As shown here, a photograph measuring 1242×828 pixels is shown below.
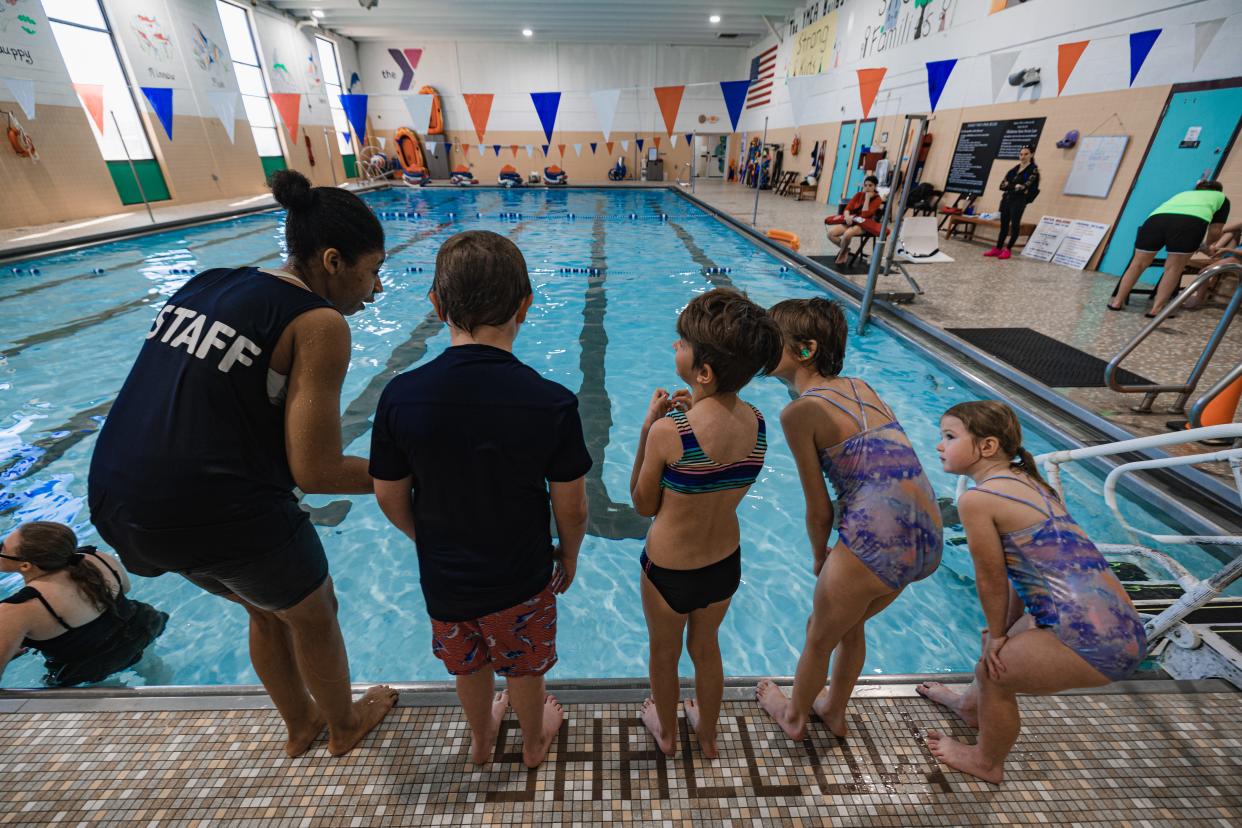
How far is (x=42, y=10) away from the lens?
34.8ft

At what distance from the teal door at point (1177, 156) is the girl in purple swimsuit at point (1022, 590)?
8.06 metres

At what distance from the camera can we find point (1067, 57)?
7.71 meters

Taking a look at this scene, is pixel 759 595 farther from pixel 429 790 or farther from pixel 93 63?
pixel 93 63

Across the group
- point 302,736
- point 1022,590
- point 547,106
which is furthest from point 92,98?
point 1022,590

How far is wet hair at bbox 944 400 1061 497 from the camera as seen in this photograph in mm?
1406

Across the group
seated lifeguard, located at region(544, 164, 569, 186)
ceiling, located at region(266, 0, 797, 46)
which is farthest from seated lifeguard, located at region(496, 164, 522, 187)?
ceiling, located at region(266, 0, 797, 46)

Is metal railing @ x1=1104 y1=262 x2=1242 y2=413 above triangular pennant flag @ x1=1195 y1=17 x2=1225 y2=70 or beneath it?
beneath

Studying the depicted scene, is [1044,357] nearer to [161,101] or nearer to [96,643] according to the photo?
[96,643]

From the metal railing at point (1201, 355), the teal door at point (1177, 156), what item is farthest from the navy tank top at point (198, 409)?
the teal door at point (1177, 156)

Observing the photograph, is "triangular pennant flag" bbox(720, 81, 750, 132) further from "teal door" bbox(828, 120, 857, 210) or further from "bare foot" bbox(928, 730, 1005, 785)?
"bare foot" bbox(928, 730, 1005, 785)

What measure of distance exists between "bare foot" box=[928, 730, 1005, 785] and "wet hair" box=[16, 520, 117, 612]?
292 centimetres

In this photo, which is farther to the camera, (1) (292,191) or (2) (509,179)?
(2) (509,179)

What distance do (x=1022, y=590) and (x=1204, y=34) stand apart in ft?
29.4

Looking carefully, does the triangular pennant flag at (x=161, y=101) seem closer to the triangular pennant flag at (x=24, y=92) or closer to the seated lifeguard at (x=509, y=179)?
the triangular pennant flag at (x=24, y=92)
